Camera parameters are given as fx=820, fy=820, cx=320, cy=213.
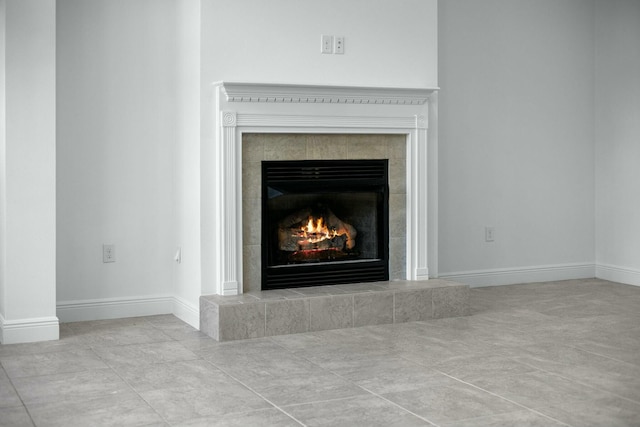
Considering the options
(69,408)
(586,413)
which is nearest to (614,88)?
(586,413)

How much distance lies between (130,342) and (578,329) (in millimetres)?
2522

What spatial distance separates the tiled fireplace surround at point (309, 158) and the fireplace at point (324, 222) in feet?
0.21

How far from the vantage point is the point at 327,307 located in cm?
471

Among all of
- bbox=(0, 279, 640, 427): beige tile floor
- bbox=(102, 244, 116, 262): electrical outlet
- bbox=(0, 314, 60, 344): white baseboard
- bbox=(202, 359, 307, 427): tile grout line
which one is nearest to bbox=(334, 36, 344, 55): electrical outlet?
bbox=(0, 279, 640, 427): beige tile floor

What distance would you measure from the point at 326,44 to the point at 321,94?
32 centimetres

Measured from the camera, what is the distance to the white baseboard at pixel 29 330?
14.6 feet

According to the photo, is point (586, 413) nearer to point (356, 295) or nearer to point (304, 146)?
point (356, 295)

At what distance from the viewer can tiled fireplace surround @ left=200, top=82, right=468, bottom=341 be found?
4656mm

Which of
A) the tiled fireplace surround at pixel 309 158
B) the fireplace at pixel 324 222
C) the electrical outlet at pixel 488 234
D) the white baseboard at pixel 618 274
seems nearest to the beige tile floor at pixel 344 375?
the tiled fireplace surround at pixel 309 158

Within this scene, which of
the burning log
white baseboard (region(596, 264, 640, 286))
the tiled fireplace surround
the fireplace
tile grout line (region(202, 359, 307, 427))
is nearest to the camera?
tile grout line (region(202, 359, 307, 427))

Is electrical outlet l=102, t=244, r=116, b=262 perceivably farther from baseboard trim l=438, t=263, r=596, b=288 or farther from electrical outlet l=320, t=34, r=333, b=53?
baseboard trim l=438, t=263, r=596, b=288

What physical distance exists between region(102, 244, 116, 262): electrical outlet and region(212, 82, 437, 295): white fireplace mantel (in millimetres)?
744

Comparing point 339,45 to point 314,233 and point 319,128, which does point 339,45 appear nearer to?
point 319,128

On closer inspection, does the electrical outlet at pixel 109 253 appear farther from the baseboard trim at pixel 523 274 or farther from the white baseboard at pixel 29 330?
the baseboard trim at pixel 523 274
